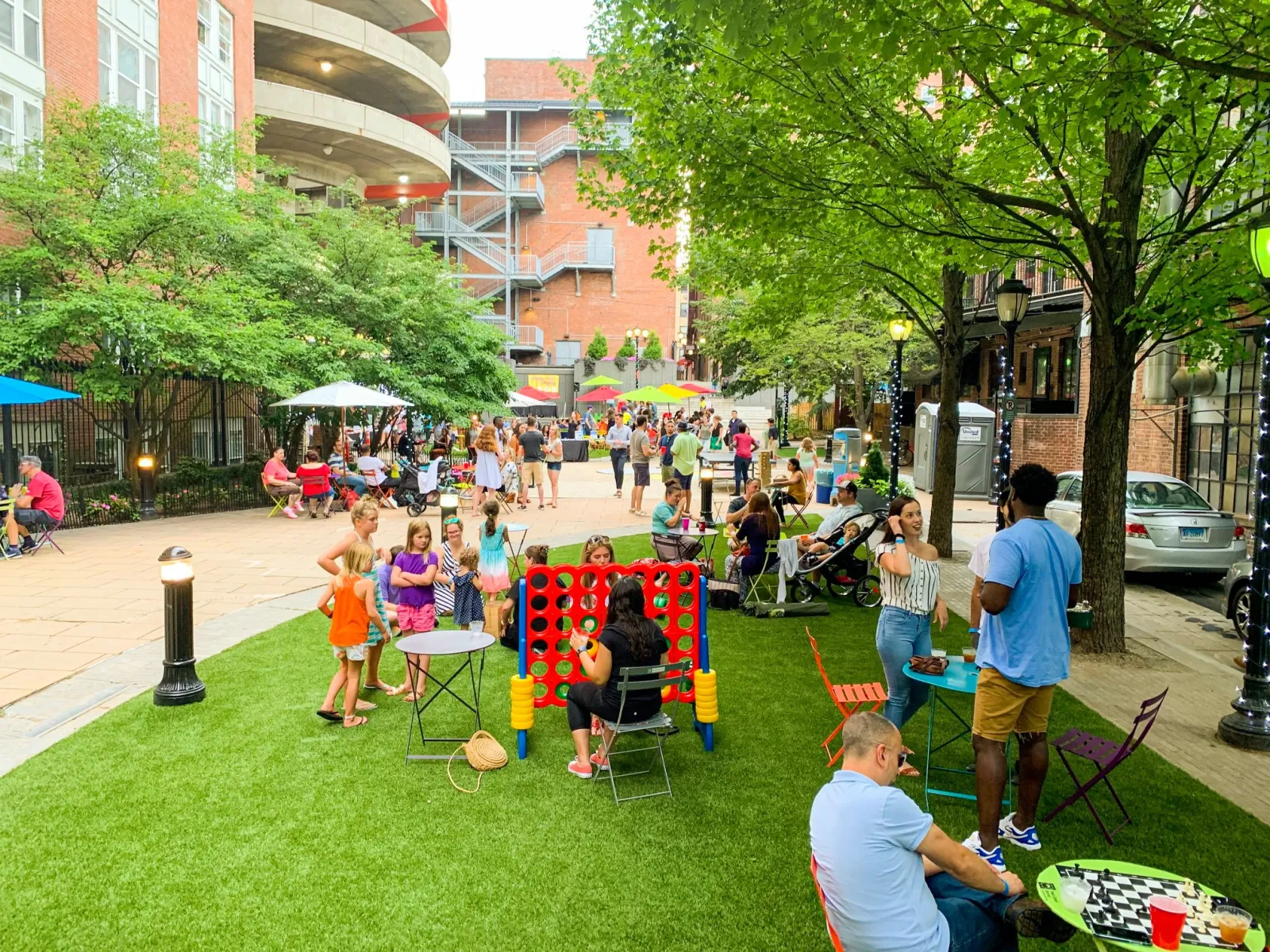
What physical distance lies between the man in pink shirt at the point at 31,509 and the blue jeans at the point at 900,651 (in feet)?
41.1

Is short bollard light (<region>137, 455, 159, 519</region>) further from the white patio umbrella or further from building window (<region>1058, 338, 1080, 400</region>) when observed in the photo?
building window (<region>1058, 338, 1080, 400</region>)

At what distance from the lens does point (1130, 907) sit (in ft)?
10.6

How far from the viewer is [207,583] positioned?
1155 centimetres

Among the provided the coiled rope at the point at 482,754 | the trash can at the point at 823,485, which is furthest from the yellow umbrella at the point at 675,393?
the coiled rope at the point at 482,754

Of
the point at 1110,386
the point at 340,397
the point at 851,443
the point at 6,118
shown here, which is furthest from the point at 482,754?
the point at 851,443

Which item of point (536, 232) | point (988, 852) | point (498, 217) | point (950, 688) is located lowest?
point (988, 852)

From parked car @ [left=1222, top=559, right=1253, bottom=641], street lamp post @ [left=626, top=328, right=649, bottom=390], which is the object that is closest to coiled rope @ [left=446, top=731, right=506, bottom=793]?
parked car @ [left=1222, top=559, right=1253, bottom=641]

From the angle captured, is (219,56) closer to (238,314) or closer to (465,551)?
(238,314)

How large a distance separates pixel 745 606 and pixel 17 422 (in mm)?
14207

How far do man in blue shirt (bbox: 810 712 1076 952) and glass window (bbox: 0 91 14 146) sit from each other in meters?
20.9

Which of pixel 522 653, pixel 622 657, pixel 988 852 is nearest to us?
pixel 988 852

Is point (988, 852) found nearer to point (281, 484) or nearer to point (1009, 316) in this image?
point (1009, 316)

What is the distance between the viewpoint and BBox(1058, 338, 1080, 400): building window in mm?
27328

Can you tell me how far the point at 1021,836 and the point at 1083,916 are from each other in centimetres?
191
